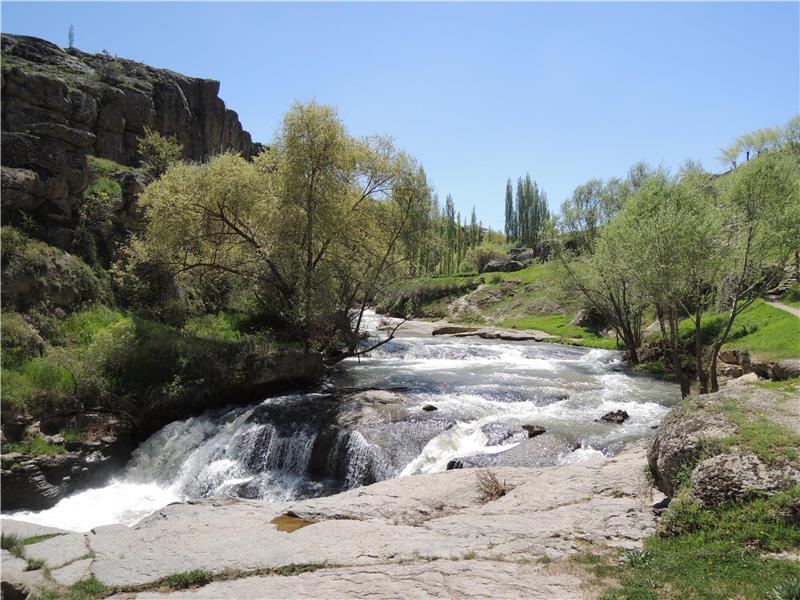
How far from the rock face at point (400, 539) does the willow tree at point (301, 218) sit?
47.4ft

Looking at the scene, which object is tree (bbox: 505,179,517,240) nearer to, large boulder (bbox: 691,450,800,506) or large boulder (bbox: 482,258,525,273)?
large boulder (bbox: 482,258,525,273)

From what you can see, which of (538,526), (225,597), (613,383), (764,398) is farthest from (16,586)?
(613,383)

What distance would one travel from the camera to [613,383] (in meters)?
25.3

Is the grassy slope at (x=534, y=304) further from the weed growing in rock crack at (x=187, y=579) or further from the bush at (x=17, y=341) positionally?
the weed growing in rock crack at (x=187, y=579)

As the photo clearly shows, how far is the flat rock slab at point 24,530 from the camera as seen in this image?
9.05 m

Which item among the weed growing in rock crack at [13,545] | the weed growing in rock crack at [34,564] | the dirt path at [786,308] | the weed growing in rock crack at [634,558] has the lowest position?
the weed growing in rock crack at [34,564]

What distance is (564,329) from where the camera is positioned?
4781cm

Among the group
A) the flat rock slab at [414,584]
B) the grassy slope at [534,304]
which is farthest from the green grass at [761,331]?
the flat rock slab at [414,584]

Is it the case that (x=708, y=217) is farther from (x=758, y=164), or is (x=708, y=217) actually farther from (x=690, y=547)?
(x=690, y=547)

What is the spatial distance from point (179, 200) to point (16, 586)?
62.7ft

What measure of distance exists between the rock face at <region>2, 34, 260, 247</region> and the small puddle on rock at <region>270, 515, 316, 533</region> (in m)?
21.4

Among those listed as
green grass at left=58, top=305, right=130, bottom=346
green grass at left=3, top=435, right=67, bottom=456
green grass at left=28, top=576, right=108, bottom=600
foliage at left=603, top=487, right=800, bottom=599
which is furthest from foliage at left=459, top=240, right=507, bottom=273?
green grass at left=28, top=576, right=108, bottom=600

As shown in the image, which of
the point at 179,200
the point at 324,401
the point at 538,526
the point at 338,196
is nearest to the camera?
the point at 538,526

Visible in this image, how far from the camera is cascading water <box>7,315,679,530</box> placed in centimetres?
1489
